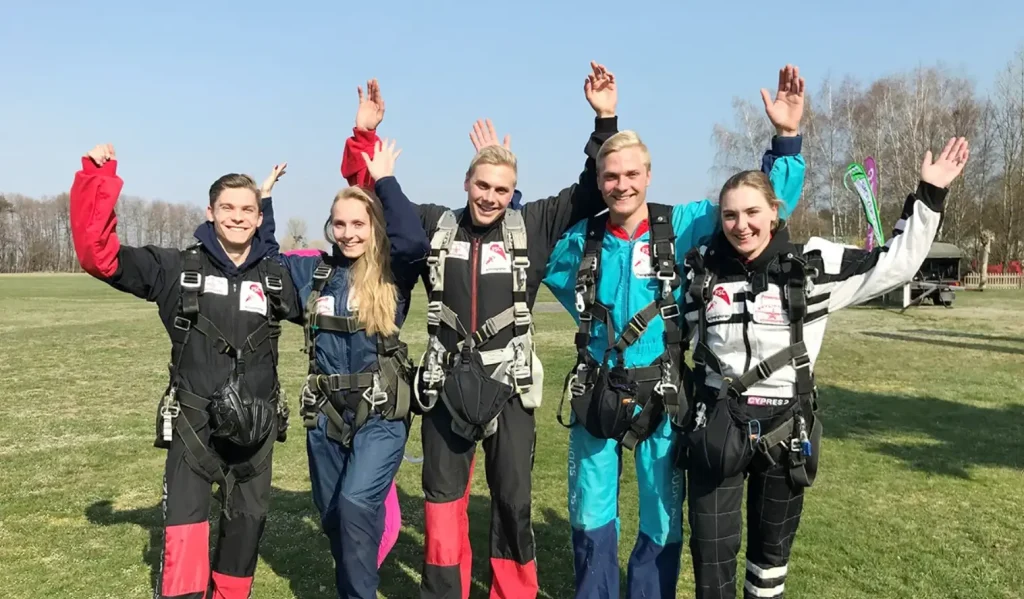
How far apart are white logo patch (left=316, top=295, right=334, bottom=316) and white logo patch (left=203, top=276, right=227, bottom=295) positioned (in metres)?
0.52

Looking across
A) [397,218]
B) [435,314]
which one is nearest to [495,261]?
[435,314]

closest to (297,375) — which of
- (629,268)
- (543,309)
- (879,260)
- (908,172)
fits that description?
(629,268)

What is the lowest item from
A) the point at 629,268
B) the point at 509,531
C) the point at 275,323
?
the point at 509,531

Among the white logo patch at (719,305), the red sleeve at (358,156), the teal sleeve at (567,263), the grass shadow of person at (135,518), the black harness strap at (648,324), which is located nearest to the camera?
the white logo patch at (719,305)

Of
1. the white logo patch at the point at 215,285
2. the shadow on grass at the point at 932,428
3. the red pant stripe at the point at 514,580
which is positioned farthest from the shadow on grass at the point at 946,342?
the white logo patch at the point at 215,285

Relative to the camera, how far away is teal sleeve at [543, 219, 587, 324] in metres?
4.21

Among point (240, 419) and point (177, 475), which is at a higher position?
point (240, 419)

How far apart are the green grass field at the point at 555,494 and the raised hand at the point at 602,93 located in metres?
3.29

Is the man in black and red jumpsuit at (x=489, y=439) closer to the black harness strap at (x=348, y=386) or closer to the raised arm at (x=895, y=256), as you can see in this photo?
the black harness strap at (x=348, y=386)

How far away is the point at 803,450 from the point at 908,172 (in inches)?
1980

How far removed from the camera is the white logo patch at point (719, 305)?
362 cm

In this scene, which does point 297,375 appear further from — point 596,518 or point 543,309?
point 543,309

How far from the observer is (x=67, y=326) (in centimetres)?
2291

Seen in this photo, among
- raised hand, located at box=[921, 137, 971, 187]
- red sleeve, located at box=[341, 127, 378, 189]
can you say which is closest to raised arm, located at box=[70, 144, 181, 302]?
red sleeve, located at box=[341, 127, 378, 189]
